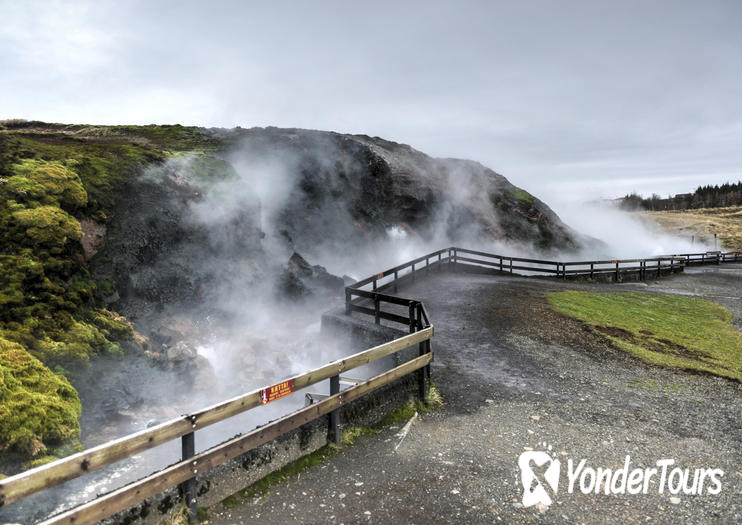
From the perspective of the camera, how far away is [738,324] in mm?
14109

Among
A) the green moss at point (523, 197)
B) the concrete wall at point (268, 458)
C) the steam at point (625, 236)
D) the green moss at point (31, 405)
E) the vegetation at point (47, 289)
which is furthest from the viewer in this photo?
the steam at point (625, 236)

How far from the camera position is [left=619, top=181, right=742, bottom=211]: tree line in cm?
14412

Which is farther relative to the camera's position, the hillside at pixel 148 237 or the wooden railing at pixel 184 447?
the hillside at pixel 148 237

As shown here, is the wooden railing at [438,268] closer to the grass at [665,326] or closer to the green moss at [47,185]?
the grass at [665,326]

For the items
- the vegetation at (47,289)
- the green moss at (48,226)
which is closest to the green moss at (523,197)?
the vegetation at (47,289)

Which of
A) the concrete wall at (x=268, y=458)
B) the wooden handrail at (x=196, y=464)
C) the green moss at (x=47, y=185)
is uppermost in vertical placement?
the green moss at (x=47, y=185)

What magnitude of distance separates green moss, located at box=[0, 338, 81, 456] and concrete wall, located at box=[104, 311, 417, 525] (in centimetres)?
299

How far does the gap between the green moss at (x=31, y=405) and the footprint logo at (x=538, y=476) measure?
6.55m

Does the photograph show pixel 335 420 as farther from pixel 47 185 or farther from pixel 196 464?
pixel 47 185

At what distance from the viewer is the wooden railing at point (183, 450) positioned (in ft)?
10.5

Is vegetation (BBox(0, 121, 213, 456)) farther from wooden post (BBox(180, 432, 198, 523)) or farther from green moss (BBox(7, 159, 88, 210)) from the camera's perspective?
wooden post (BBox(180, 432, 198, 523))

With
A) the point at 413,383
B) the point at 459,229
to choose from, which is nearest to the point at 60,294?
the point at 413,383

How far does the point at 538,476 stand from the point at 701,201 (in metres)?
190

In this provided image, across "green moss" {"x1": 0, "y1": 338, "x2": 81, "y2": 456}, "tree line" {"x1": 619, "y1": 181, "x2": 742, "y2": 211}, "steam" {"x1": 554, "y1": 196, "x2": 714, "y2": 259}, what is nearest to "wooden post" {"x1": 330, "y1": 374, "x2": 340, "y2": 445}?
"green moss" {"x1": 0, "y1": 338, "x2": 81, "y2": 456}
